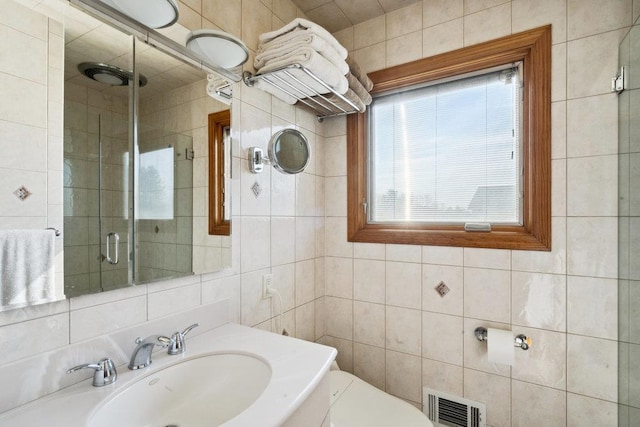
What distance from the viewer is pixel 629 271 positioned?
1.13 metres

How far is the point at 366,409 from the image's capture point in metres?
1.34

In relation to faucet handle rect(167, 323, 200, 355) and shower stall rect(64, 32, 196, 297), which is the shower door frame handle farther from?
faucet handle rect(167, 323, 200, 355)

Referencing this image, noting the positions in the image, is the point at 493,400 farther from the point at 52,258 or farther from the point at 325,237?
the point at 52,258

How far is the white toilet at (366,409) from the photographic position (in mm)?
1255

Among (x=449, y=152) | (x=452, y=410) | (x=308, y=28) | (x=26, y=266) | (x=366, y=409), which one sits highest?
(x=308, y=28)

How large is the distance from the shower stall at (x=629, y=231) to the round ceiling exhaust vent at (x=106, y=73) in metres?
1.74

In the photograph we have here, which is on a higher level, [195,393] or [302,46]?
[302,46]

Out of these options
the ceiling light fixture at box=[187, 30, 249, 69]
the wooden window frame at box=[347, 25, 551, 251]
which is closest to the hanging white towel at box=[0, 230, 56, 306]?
the ceiling light fixture at box=[187, 30, 249, 69]

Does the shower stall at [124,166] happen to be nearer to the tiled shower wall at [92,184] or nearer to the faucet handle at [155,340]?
the tiled shower wall at [92,184]

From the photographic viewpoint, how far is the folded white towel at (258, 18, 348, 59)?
1169 millimetres

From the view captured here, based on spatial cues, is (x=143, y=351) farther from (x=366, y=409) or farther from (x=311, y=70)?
(x=311, y=70)

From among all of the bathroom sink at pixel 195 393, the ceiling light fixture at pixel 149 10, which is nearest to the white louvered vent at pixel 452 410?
the bathroom sink at pixel 195 393

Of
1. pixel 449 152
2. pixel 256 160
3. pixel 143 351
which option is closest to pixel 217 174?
pixel 256 160

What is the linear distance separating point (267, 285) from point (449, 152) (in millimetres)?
1149
